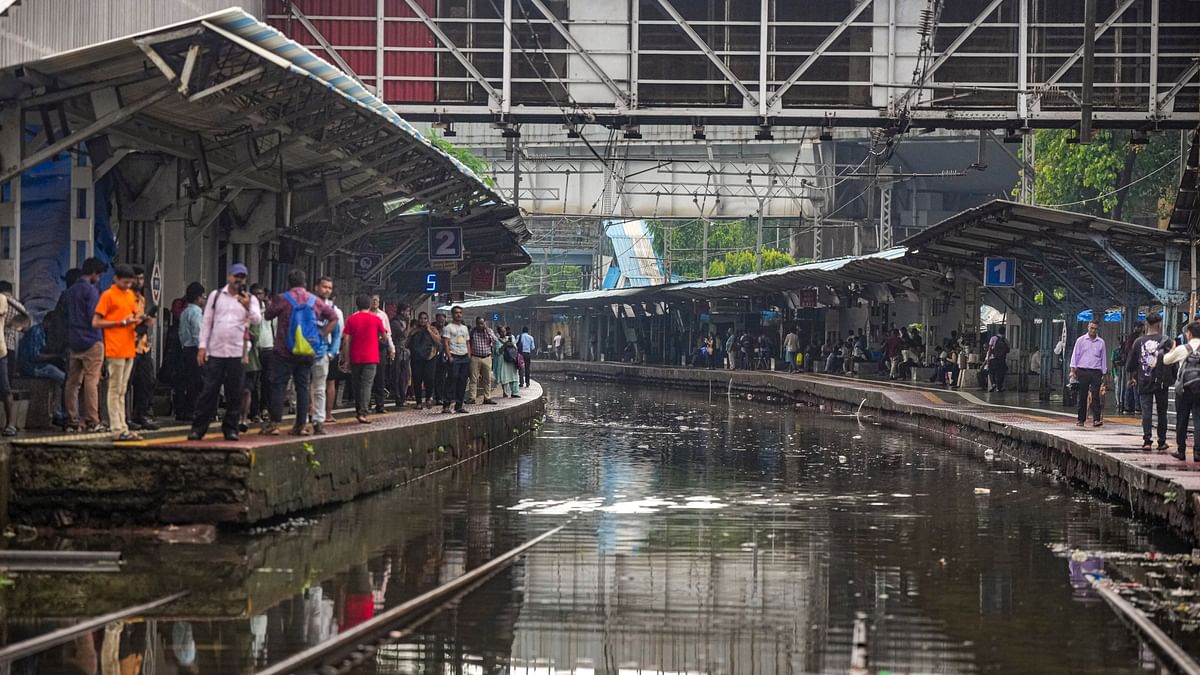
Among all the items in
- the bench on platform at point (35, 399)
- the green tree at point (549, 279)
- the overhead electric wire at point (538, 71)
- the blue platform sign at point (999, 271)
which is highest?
the overhead electric wire at point (538, 71)

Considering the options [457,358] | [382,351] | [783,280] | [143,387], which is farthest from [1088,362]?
[783,280]

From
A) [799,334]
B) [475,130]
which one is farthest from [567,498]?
[799,334]

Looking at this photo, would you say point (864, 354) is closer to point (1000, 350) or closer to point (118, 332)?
point (1000, 350)

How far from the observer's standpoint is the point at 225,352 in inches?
548

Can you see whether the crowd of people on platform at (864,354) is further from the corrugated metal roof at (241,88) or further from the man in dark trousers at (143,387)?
the man in dark trousers at (143,387)

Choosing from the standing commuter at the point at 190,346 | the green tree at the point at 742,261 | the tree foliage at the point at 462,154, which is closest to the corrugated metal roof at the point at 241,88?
the standing commuter at the point at 190,346

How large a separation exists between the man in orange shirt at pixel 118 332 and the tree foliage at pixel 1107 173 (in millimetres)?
33611

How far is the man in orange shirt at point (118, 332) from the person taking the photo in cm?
1384

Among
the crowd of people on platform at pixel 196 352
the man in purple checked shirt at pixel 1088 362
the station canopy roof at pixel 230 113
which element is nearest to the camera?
the crowd of people on platform at pixel 196 352

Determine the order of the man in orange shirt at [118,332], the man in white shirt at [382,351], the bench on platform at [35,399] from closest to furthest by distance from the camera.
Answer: the man in orange shirt at [118,332] → the bench on platform at [35,399] → the man in white shirt at [382,351]

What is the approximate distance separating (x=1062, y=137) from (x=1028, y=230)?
17798 mm

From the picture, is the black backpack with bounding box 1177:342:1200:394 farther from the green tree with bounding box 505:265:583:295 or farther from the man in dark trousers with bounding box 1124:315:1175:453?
the green tree with bounding box 505:265:583:295

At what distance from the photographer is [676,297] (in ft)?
197

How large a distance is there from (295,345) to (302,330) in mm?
142
